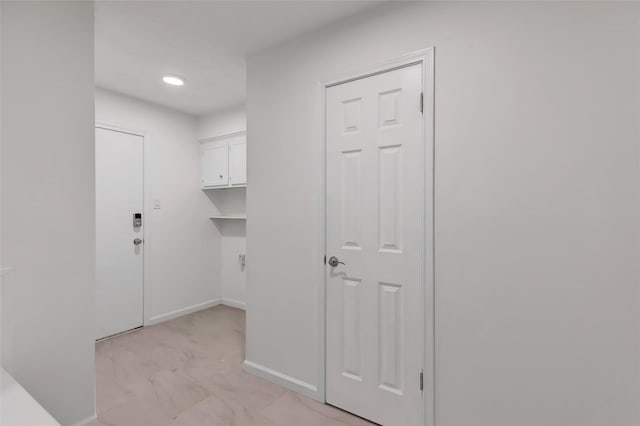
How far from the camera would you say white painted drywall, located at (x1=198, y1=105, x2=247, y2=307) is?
3.81 meters

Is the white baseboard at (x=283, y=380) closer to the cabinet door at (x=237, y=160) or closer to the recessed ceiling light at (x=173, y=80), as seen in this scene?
the cabinet door at (x=237, y=160)

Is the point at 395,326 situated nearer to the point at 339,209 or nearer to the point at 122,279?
the point at 339,209

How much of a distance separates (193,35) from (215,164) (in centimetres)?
186

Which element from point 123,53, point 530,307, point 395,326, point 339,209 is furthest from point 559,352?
point 123,53

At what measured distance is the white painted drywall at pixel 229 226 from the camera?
3.81m

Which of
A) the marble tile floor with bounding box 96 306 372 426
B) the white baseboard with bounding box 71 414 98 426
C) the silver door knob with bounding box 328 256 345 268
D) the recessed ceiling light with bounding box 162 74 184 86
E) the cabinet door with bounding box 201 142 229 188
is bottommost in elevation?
the marble tile floor with bounding box 96 306 372 426

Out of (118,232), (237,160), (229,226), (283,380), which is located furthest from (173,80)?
(283,380)

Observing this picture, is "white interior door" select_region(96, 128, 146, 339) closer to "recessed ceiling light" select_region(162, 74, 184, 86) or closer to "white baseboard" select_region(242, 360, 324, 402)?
"recessed ceiling light" select_region(162, 74, 184, 86)

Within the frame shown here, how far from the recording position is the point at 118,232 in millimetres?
3234

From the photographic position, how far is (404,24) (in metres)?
1.76

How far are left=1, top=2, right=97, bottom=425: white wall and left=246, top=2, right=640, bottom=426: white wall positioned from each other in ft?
5.25

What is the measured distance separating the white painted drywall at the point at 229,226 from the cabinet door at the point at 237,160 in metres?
0.20

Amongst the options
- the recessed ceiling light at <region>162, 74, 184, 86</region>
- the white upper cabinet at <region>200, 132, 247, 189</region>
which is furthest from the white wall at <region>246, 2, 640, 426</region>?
the white upper cabinet at <region>200, 132, 247, 189</region>

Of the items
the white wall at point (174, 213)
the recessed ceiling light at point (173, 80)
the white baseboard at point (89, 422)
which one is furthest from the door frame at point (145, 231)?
the white baseboard at point (89, 422)
